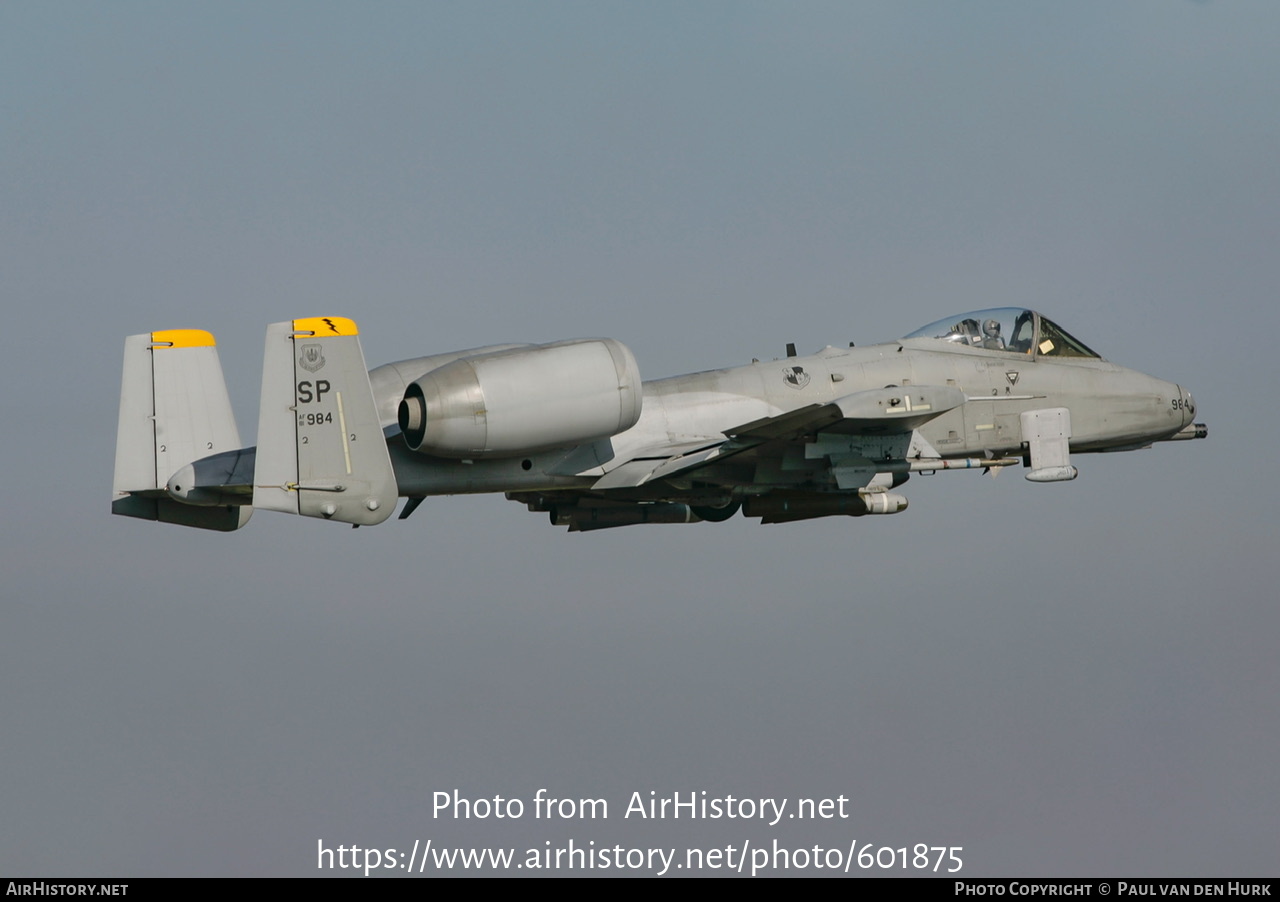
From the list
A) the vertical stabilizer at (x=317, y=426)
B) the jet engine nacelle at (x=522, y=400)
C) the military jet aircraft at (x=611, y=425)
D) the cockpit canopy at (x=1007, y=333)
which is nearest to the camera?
the vertical stabilizer at (x=317, y=426)

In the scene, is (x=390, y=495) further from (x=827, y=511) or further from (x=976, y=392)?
(x=976, y=392)

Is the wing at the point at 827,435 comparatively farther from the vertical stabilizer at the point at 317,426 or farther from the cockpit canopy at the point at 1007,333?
the vertical stabilizer at the point at 317,426

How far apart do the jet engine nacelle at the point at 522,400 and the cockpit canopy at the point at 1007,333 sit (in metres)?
6.20

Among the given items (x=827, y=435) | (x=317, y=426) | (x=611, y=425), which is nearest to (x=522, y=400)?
(x=611, y=425)

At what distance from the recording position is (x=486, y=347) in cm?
2225

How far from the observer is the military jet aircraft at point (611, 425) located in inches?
749

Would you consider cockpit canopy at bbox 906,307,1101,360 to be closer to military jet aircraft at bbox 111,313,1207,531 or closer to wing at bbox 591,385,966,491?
military jet aircraft at bbox 111,313,1207,531

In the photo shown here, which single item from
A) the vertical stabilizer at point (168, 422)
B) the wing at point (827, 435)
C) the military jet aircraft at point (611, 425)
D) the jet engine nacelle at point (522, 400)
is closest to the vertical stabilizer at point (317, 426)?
the military jet aircraft at point (611, 425)

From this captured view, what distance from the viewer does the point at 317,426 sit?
18.9 metres

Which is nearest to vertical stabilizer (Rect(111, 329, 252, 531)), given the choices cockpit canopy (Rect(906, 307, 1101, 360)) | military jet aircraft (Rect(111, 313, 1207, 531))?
military jet aircraft (Rect(111, 313, 1207, 531))

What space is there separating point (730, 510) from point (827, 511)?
1.52 meters

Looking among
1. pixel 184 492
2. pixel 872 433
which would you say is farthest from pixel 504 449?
pixel 872 433

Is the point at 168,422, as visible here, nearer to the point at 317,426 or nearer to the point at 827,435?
the point at 317,426

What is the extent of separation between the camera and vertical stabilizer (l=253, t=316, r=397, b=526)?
61.6 feet
